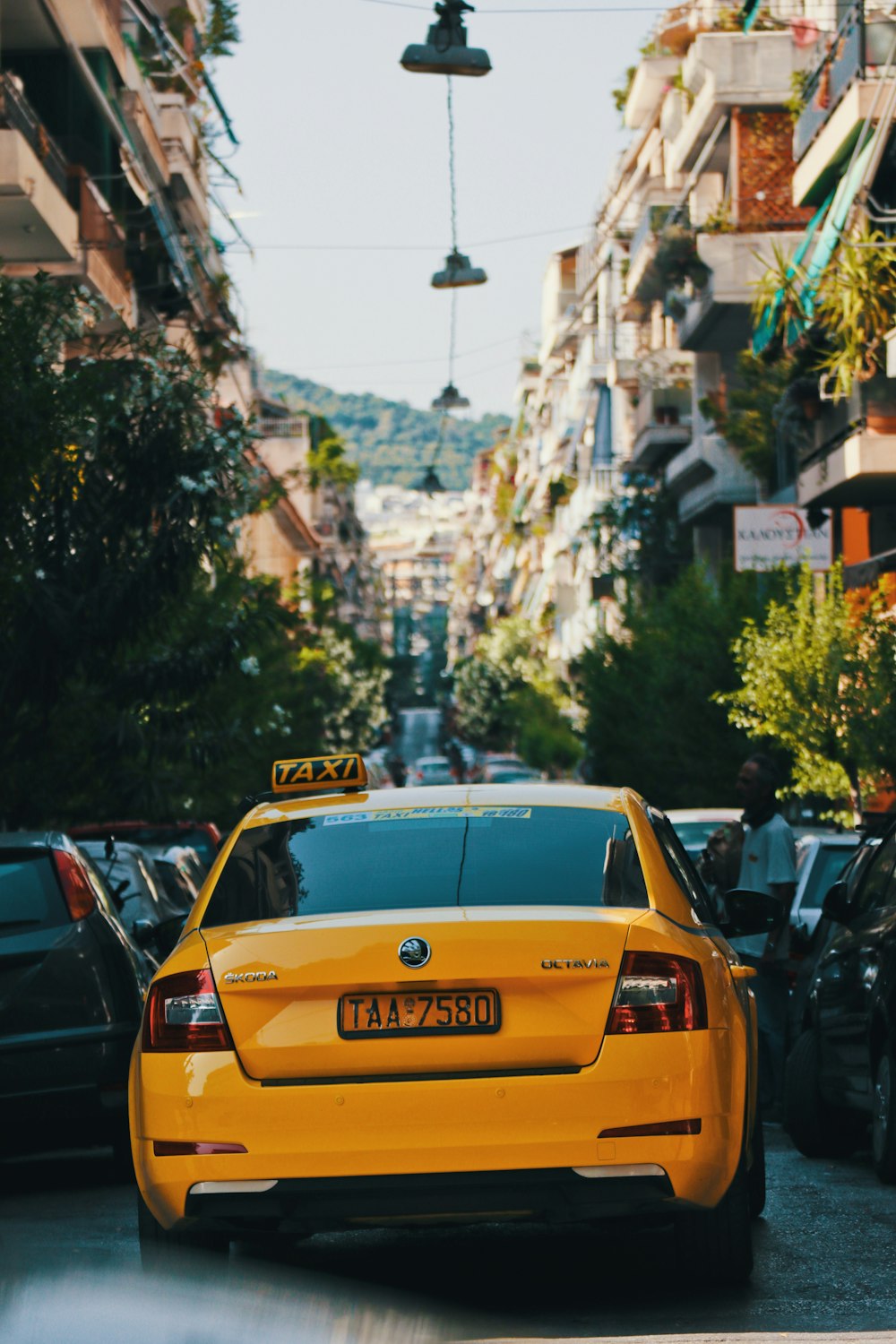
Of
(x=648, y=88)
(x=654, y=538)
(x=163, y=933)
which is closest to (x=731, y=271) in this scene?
(x=654, y=538)

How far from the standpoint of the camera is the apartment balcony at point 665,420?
5228 centimetres

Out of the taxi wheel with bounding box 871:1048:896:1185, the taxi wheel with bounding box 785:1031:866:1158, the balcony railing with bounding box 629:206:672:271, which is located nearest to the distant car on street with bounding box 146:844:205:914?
the taxi wheel with bounding box 785:1031:866:1158

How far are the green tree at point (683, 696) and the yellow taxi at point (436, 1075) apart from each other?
27012 millimetres

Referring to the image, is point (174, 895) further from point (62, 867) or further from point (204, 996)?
point (204, 996)

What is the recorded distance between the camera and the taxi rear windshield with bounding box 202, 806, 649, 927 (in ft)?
22.0

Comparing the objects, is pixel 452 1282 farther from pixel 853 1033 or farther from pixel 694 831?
pixel 694 831

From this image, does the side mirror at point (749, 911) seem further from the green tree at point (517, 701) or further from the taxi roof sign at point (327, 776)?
the green tree at point (517, 701)

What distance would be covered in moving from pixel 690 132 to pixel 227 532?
28860 mm

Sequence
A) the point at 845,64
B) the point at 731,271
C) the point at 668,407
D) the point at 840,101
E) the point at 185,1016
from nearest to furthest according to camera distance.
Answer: the point at 185,1016 < the point at 845,64 < the point at 840,101 < the point at 731,271 < the point at 668,407

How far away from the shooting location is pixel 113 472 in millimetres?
19125

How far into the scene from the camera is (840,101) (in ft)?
102

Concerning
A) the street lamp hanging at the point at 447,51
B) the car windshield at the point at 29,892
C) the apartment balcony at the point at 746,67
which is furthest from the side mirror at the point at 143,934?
the apartment balcony at the point at 746,67

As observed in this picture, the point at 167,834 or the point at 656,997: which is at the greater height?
the point at 656,997

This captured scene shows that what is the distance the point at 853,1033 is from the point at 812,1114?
867mm
